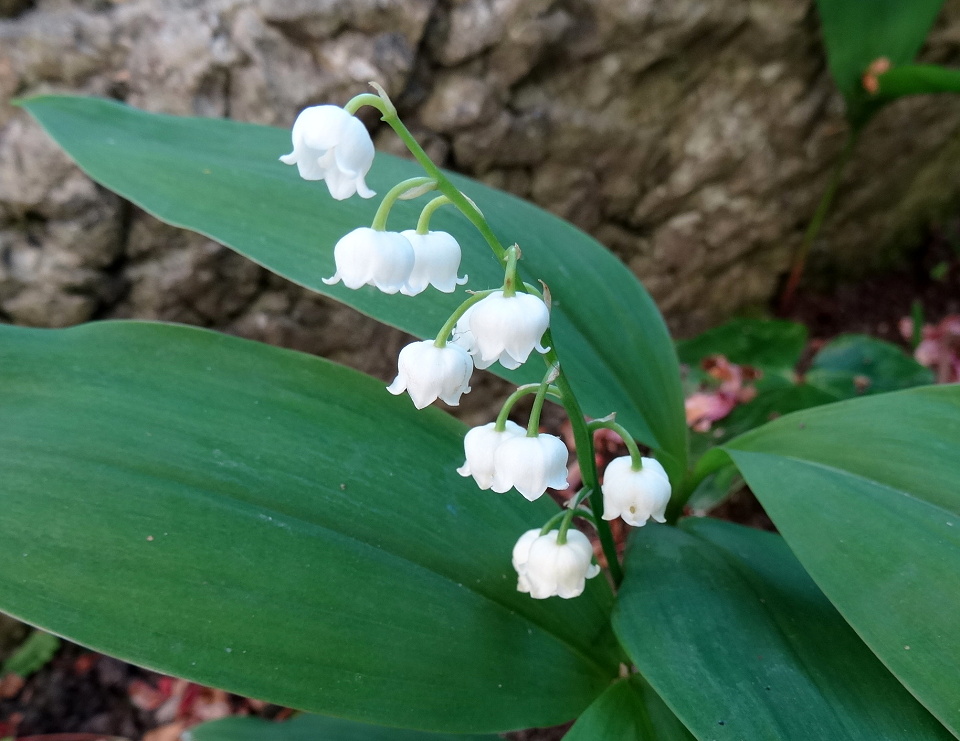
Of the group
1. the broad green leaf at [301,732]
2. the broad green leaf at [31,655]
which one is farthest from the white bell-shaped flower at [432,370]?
the broad green leaf at [31,655]

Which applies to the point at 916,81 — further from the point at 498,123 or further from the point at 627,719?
the point at 627,719

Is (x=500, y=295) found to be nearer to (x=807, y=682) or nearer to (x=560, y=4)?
(x=807, y=682)

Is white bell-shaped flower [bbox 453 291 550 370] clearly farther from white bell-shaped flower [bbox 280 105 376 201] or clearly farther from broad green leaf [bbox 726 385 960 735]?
broad green leaf [bbox 726 385 960 735]

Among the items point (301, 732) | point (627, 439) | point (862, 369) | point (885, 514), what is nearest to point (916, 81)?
point (862, 369)

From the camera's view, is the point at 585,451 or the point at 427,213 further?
the point at 585,451

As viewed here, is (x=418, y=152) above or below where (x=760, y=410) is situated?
above

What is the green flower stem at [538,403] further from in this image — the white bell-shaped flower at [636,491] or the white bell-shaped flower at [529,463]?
the white bell-shaped flower at [636,491]

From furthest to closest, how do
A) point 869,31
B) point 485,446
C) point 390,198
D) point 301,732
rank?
1. point 869,31
2. point 301,732
3. point 485,446
4. point 390,198
